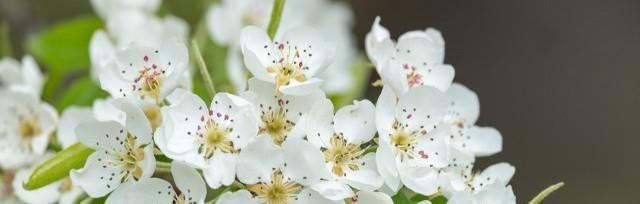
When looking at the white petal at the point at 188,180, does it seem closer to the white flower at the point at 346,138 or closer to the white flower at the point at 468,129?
the white flower at the point at 346,138

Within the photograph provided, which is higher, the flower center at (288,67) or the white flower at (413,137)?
the flower center at (288,67)

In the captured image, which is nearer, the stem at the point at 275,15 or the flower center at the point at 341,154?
the flower center at the point at 341,154

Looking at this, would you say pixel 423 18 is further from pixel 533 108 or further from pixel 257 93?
pixel 257 93

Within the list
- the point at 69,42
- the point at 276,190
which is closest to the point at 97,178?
the point at 276,190

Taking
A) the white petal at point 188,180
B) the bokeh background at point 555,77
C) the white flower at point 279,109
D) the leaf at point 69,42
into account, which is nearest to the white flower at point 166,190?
the white petal at point 188,180

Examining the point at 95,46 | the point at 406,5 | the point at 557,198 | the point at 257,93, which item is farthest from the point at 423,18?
the point at 257,93

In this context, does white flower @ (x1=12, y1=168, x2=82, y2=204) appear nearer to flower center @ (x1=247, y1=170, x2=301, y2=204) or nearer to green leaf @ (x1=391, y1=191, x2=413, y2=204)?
flower center @ (x1=247, y1=170, x2=301, y2=204)
